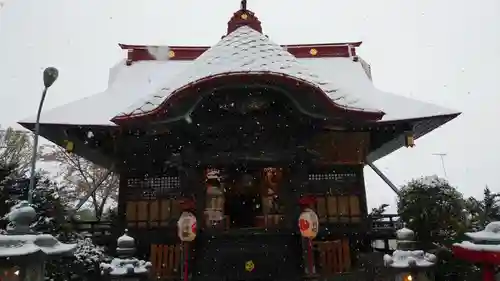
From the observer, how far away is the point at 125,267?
298 inches

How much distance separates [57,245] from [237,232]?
5.70 meters

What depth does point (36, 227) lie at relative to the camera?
9.48 m

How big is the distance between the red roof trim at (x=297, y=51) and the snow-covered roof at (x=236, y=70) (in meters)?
2.53

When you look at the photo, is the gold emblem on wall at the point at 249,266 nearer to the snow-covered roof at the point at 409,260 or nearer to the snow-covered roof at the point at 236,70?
the snow-covered roof at the point at 409,260

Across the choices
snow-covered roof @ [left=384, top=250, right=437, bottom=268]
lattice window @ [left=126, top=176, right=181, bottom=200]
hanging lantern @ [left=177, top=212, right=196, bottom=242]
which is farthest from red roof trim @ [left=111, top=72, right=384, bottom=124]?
snow-covered roof @ [left=384, top=250, right=437, bottom=268]

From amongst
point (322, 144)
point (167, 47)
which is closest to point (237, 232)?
point (322, 144)

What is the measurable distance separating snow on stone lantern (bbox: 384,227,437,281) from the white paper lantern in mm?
2769

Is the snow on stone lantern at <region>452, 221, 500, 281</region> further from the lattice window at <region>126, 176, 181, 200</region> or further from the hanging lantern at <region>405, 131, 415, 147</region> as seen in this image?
the lattice window at <region>126, 176, 181, 200</region>

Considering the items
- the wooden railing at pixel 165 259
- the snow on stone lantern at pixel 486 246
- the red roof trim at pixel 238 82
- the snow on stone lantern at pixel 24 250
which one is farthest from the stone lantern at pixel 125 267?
the snow on stone lantern at pixel 486 246

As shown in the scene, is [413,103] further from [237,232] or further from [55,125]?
[55,125]

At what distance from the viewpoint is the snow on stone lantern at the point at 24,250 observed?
17.4 ft

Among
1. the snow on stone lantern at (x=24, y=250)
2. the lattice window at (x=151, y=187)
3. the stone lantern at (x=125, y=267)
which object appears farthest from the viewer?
the lattice window at (x=151, y=187)

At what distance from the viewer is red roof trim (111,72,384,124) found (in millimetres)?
10258

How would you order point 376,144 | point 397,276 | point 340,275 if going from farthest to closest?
point 376,144 → point 340,275 → point 397,276
